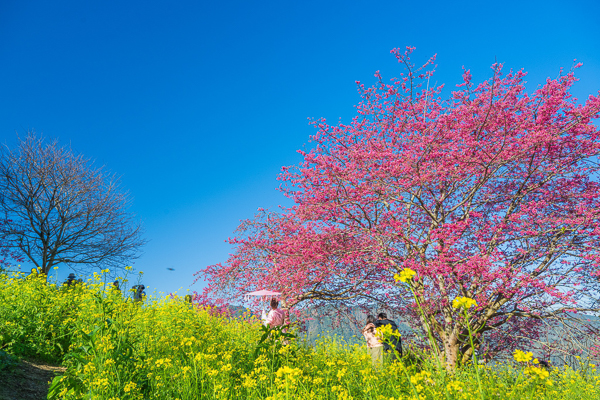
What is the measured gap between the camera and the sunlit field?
3396 mm

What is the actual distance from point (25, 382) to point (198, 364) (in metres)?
3.23

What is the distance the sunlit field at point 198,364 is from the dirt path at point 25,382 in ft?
1.28

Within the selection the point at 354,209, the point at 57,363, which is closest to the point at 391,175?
the point at 354,209

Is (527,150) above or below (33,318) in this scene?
above

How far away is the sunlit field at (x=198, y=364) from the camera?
3396 mm

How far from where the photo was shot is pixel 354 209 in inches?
397

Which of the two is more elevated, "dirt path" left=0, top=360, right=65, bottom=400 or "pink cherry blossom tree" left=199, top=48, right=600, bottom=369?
"pink cherry blossom tree" left=199, top=48, right=600, bottom=369

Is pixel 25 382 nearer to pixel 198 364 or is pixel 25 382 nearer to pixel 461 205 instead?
pixel 198 364

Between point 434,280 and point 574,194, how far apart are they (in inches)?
152

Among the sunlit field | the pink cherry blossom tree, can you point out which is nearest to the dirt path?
the sunlit field

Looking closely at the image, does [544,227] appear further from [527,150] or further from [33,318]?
[33,318]

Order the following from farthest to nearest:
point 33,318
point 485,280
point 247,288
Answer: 1. point 247,288
2. point 485,280
3. point 33,318

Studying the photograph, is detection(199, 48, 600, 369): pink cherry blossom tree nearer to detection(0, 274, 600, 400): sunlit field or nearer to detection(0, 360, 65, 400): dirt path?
detection(0, 274, 600, 400): sunlit field

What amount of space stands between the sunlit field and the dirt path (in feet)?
1.28
